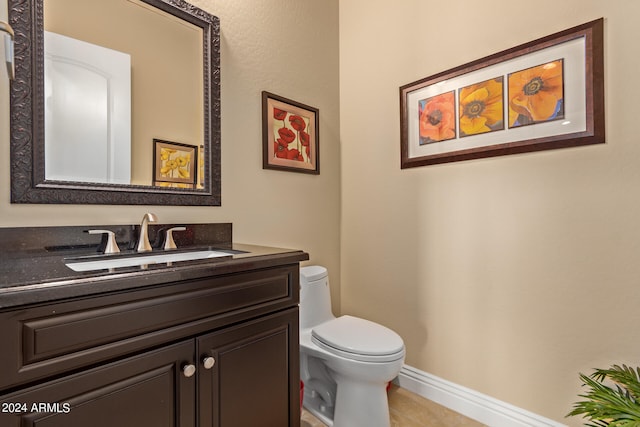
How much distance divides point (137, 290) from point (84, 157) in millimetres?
717

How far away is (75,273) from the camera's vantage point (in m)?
0.71

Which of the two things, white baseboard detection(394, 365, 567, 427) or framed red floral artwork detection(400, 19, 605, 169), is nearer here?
framed red floral artwork detection(400, 19, 605, 169)

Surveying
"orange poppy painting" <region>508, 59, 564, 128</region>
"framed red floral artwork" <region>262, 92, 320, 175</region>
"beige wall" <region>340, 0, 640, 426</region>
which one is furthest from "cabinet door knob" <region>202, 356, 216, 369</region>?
"orange poppy painting" <region>508, 59, 564, 128</region>

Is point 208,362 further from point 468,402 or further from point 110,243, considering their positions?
point 468,402

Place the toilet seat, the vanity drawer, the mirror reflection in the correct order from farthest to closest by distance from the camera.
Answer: the toilet seat
the mirror reflection
the vanity drawer

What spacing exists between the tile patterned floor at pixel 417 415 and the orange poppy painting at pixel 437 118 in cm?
147

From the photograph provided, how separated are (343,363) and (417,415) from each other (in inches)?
24.6

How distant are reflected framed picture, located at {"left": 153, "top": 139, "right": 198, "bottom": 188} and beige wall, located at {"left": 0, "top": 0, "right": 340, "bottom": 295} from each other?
12 cm

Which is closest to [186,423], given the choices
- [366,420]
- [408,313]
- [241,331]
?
[241,331]

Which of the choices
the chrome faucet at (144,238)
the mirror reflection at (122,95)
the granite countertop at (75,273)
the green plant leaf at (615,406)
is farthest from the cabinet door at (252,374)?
the green plant leaf at (615,406)

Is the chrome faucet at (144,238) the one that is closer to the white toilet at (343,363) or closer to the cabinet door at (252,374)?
the cabinet door at (252,374)

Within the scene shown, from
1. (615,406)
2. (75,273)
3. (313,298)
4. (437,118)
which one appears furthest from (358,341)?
(437,118)

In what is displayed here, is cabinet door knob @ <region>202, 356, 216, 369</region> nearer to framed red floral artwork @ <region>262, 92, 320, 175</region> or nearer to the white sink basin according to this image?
the white sink basin

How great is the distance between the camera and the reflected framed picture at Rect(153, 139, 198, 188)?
1.34 metres
